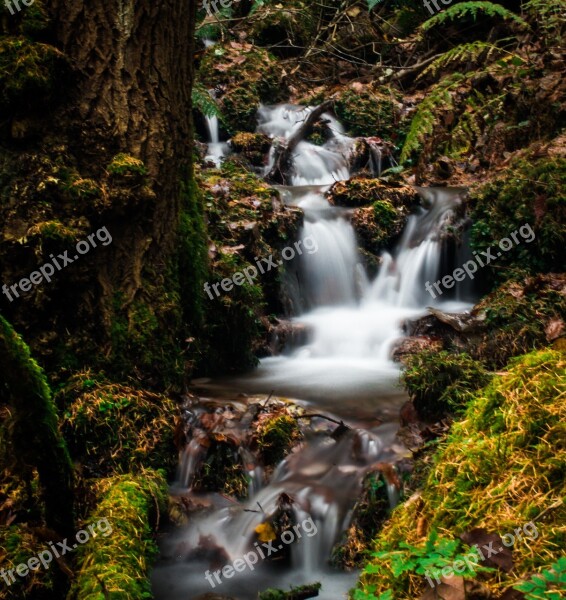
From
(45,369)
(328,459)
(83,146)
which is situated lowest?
(328,459)

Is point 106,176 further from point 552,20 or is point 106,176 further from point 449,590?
point 552,20

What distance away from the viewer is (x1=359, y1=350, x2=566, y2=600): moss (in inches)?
60.9

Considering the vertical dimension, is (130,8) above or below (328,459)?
above

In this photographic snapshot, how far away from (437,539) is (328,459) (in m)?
2.03

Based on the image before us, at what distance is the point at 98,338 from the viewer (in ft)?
11.4

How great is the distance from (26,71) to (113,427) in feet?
7.44

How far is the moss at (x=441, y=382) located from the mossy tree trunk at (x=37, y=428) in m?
2.32

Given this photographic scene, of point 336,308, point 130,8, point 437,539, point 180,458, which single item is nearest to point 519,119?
point 336,308

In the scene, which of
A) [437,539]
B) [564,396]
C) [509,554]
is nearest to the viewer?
[509,554]

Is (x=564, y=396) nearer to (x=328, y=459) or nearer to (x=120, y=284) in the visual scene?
(x=328, y=459)

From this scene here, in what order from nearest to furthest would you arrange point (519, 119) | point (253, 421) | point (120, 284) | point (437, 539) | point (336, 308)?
1. point (437, 539)
2. point (120, 284)
3. point (253, 421)
4. point (336, 308)
5. point (519, 119)

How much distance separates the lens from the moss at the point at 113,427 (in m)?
3.21

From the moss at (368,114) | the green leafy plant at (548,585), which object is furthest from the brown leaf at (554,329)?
the moss at (368,114)

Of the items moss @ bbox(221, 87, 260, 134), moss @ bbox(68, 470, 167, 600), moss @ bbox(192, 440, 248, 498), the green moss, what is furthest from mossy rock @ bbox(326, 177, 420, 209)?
moss @ bbox(68, 470, 167, 600)
